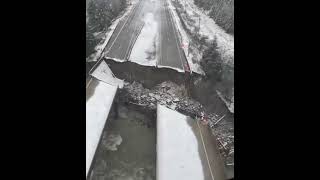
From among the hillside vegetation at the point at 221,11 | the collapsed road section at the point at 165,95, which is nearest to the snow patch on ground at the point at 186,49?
the collapsed road section at the point at 165,95

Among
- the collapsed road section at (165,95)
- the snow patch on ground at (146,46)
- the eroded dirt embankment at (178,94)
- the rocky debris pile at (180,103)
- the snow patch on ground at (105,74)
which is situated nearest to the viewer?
the rocky debris pile at (180,103)

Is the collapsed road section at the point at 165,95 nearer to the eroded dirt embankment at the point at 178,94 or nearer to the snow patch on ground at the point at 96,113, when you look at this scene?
the eroded dirt embankment at the point at 178,94

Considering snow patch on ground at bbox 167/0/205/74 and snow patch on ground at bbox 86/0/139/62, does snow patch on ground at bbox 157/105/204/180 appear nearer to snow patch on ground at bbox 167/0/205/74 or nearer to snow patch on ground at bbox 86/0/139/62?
snow patch on ground at bbox 167/0/205/74

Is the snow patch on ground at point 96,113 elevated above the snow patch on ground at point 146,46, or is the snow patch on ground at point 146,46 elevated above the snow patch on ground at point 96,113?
the snow patch on ground at point 146,46

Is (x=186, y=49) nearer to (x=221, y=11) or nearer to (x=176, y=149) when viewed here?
(x=221, y=11)

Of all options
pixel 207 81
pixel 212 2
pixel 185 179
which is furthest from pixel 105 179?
pixel 212 2

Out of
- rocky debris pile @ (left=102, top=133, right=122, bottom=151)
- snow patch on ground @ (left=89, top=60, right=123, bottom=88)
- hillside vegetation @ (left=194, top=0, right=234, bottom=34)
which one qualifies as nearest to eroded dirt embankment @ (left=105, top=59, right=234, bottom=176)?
snow patch on ground @ (left=89, top=60, right=123, bottom=88)
